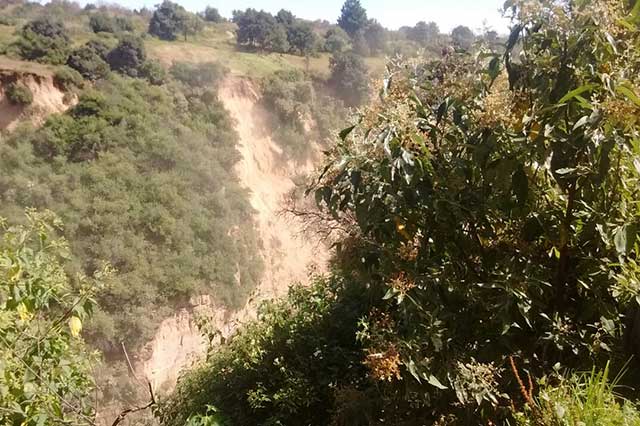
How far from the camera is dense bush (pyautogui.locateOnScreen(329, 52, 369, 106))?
21.8m

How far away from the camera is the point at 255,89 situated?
20.3 metres

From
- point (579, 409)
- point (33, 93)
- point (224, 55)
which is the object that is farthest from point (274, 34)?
point (579, 409)

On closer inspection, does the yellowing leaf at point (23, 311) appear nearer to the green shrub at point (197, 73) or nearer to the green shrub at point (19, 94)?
the green shrub at point (19, 94)

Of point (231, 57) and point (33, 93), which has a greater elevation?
point (231, 57)

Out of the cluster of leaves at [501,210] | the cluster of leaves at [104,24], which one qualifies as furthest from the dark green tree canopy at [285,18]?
the cluster of leaves at [501,210]

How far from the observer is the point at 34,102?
1437cm

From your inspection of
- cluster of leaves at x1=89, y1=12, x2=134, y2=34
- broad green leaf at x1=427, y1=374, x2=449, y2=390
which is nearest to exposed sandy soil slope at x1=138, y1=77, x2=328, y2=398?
cluster of leaves at x1=89, y1=12, x2=134, y2=34

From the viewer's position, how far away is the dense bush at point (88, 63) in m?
15.8

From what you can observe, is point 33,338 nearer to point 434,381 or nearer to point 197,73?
point 434,381

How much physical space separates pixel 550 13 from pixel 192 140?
14.9 m

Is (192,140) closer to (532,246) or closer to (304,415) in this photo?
(304,415)

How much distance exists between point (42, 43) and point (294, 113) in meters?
9.27

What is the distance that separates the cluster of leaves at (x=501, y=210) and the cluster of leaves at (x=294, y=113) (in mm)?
17863

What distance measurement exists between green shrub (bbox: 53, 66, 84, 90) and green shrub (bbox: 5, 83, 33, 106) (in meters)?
1.04
